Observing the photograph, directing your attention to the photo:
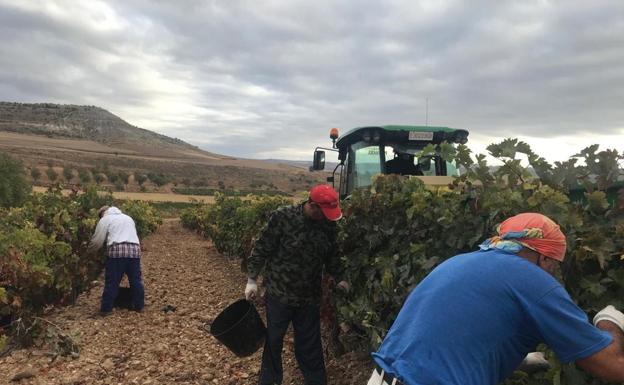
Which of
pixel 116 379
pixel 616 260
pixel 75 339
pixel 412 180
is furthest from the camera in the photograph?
pixel 75 339

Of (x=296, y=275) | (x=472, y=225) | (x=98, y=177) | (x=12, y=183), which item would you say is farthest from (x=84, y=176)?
(x=472, y=225)

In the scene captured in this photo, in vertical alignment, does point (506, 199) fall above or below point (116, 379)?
above

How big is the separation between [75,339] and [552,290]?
5307 millimetres

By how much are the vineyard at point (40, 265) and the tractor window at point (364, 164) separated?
414 centimetres

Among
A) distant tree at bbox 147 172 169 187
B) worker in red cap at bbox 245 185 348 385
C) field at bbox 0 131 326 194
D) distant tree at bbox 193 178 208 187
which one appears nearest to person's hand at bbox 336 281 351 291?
worker in red cap at bbox 245 185 348 385

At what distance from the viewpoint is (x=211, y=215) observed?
717 inches

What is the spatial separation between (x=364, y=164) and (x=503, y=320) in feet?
18.2

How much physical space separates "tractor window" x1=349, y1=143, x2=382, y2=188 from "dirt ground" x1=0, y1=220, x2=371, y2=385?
241cm

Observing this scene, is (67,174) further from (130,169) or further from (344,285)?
(344,285)

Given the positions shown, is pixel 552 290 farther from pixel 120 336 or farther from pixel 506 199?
pixel 120 336

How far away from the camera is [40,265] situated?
6.29 metres

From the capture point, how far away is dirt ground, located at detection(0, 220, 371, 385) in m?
5.07

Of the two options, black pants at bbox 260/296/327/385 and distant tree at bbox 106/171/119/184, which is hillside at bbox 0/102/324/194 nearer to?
distant tree at bbox 106/171/119/184

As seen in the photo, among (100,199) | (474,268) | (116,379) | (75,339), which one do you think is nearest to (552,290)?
(474,268)
